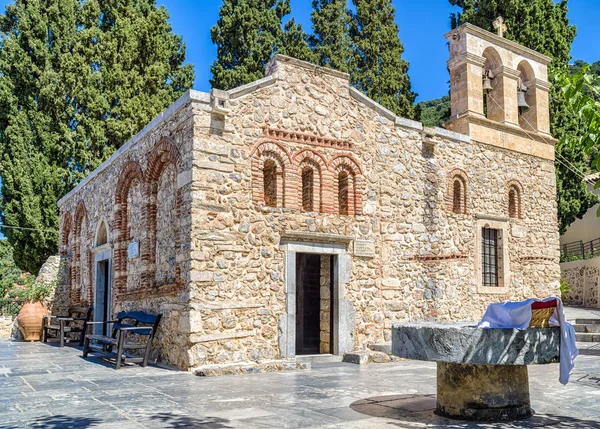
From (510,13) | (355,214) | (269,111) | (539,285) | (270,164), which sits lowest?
(539,285)

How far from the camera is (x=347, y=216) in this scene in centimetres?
1109

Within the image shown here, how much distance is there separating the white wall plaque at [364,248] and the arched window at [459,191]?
8.45 ft

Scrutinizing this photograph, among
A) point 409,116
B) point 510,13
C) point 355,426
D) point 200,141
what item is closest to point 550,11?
point 510,13

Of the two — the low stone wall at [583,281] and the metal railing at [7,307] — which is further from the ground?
the low stone wall at [583,281]

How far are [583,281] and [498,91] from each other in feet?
37.3

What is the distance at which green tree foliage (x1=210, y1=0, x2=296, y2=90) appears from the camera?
22.9m

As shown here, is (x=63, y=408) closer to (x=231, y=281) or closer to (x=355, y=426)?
(x=355, y=426)

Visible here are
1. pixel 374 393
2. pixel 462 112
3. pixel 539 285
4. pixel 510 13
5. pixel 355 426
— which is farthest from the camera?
pixel 510 13

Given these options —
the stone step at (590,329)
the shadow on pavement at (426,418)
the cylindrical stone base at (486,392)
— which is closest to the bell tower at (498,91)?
the stone step at (590,329)

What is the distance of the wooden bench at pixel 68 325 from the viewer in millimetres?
13547

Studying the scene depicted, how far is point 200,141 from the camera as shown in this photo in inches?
379

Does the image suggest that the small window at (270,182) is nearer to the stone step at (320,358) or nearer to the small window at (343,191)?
the small window at (343,191)

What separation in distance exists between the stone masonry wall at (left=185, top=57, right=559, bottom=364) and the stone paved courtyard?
62.1 inches

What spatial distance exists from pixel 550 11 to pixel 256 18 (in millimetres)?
10809
